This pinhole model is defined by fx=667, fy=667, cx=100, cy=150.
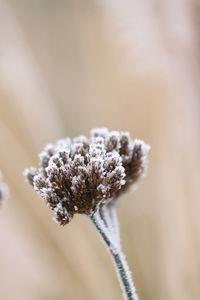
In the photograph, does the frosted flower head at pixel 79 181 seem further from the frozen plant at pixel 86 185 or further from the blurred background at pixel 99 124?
the blurred background at pixel 99 124

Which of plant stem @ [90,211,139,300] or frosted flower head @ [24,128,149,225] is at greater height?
frosted flower head @ [24,128,149,225]

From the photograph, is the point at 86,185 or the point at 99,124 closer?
the point at 86,185

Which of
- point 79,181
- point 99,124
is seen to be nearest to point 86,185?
point 79,181

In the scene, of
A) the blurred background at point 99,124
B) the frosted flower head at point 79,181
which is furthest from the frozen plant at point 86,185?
the blurred background at point 99,124

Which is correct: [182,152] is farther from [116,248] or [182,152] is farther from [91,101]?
[116,248]

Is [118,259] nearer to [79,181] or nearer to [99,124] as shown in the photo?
[79,181]

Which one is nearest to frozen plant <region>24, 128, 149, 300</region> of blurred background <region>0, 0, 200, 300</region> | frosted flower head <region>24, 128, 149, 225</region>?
frosted flower head <region>24, 128, 149, 225</region>

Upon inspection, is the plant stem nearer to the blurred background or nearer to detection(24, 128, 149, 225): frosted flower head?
detection(24, 128, 149, 225): frosted flower head

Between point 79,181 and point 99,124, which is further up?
point 99,124
